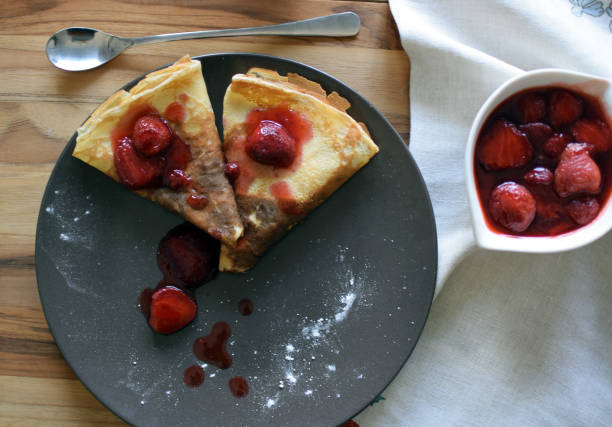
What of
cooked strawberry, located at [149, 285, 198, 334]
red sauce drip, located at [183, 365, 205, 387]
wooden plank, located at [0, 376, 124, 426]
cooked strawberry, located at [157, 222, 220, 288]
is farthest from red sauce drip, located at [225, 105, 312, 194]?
wooden plank, located at [0, 376, 124, 426]

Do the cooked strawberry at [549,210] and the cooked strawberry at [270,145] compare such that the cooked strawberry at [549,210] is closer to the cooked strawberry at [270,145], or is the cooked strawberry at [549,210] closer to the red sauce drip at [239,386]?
the cooked strawberry at [270,145]

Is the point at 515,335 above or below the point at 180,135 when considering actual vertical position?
below

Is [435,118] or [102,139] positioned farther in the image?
[435,118]

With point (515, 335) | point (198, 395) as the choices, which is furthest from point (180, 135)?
point (515, 335)

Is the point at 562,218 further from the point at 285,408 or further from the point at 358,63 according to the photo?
the point at 285,408

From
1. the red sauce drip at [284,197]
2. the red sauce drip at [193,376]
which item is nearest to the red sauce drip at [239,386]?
the red sauce drip at [193,376]

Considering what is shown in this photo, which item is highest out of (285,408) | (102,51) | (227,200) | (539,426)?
(102,51)

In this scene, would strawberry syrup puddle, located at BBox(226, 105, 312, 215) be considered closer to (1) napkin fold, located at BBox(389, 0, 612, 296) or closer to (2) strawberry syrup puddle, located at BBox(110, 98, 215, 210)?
(2) strawberry syrup puddle, located at BBox(110, 98, 215, 210)

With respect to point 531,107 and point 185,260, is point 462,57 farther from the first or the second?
point 185,260
